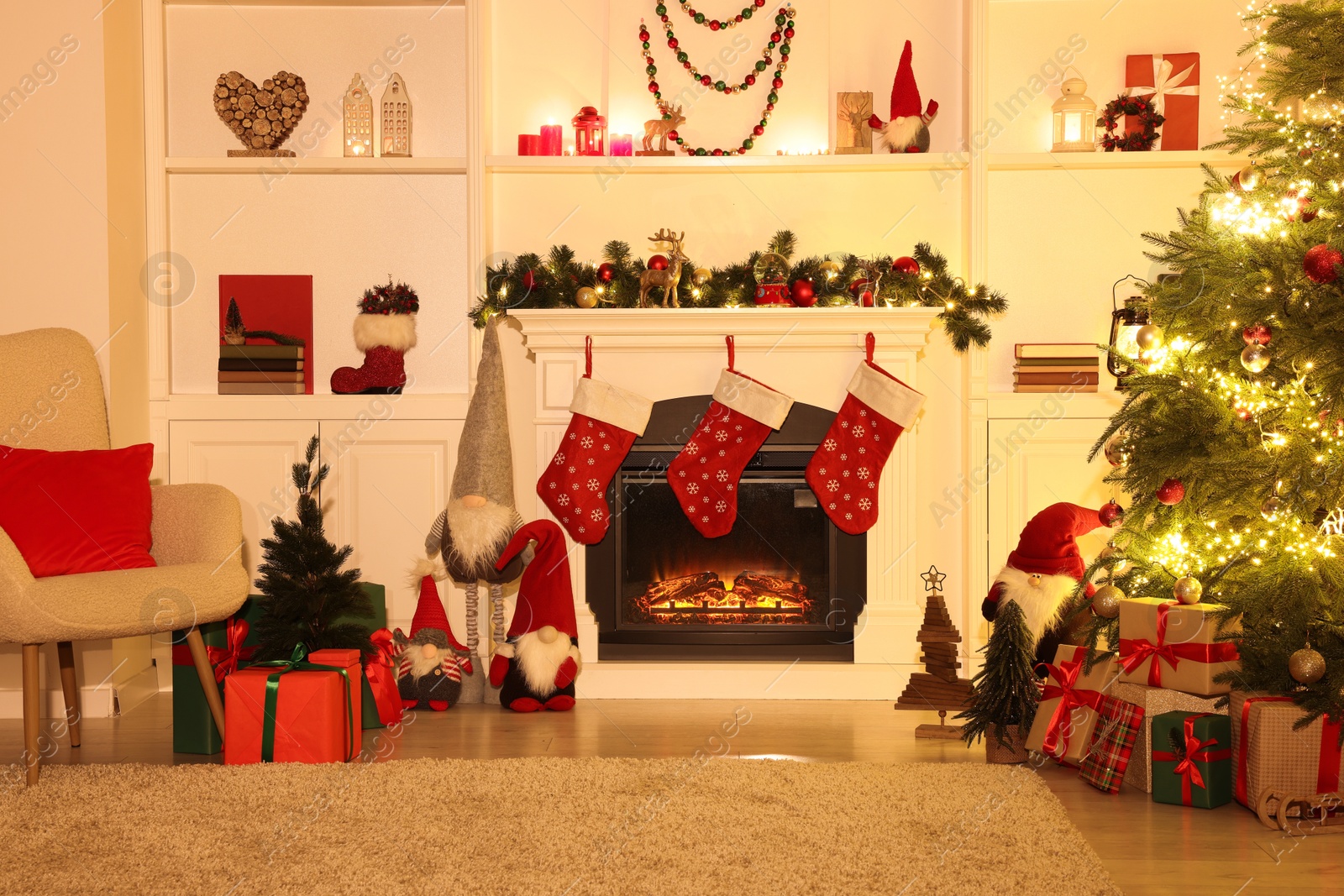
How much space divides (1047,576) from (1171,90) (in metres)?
1.96

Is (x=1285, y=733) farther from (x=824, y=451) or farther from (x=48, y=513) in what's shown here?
(x=48, y=513)

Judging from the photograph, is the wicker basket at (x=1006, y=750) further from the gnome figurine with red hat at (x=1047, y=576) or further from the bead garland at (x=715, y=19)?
the bead garland at (x=715, y=19)

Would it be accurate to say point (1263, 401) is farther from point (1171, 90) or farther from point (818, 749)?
point (1171, 90)

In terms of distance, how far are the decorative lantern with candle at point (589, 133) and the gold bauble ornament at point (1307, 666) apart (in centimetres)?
265

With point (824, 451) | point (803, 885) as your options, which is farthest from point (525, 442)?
point (803, 885)

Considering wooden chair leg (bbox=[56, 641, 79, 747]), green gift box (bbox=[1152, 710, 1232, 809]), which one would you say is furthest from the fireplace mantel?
wooden chair leg (bbox=[56, 641, 79, 747])

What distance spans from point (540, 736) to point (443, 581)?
90cm

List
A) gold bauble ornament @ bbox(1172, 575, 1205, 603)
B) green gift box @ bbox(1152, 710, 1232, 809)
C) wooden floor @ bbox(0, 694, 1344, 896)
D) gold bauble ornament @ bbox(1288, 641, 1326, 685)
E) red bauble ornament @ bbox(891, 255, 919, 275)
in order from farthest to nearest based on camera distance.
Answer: red bauble ornament @ bbox(891, 255, 919, 275) → gold bauble ornament @ bbox(1172, 575, 1205, 603) → green gift box @ bbox(1152, 710, 1232, 809) → gold bauble ornament @ bbox(1288, 641, 1326, 685) → wooden floor @ bbox(0, 694, 1344, 896)

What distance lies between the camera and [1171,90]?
362 cm

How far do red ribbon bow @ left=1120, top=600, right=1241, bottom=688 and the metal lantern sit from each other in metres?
1.79

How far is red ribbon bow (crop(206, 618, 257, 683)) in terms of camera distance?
283 centimetres

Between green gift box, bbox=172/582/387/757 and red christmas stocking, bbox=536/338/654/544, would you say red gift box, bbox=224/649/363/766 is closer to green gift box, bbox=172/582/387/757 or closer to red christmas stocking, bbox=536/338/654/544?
green gift box, bbox=172/582/387/757

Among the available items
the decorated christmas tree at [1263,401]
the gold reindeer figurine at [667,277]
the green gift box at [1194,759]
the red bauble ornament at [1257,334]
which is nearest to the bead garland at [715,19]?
the gold reindeer figurine at [667,277]

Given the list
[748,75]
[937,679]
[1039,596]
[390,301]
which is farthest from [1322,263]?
[390,301]
